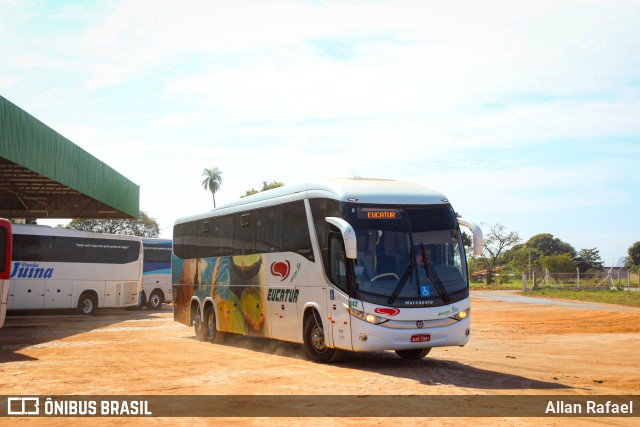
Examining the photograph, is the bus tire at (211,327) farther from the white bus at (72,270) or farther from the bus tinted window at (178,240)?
the white bus at (72,270)

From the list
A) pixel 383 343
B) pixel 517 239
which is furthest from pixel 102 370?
pixel 517 239

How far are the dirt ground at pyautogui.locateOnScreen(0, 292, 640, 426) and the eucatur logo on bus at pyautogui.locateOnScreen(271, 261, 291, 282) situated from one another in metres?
1.70

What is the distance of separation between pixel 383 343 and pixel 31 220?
35.8 m

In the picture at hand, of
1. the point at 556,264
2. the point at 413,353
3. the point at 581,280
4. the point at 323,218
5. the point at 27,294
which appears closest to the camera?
the point at 323,218

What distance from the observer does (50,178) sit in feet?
90.7

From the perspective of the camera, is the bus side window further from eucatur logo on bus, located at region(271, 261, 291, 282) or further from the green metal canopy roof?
the green metal canopy roof

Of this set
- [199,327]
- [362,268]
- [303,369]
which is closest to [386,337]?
[362,268]

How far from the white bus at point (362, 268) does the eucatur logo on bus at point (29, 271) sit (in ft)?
57.1

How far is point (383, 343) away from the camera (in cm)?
1313

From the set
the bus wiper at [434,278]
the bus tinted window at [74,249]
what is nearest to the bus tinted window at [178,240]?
the bus tinted window at [74,249]

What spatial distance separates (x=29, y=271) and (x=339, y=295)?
2144 centimetres

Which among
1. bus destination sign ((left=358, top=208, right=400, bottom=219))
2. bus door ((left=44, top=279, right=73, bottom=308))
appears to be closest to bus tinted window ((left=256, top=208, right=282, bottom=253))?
bus destination sign ((left=358, top=208, right=400, bottom=219))

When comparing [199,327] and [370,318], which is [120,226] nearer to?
[199,327]

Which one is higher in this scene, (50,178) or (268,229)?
(50,178)
